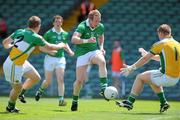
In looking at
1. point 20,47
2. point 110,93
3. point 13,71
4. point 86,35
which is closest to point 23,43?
point 20,47

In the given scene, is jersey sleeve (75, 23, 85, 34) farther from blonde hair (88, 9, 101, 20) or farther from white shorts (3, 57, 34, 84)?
white shorts (3, 57, 34, 84)

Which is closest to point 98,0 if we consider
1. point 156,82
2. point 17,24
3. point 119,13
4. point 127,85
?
point 119,13

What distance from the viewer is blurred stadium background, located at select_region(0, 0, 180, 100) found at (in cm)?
2741

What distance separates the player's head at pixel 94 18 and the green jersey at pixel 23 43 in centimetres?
175

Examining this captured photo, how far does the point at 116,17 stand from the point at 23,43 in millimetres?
15143

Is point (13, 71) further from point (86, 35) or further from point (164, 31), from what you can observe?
point (164, 31)

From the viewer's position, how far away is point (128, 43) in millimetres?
27750

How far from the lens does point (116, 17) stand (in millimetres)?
28906

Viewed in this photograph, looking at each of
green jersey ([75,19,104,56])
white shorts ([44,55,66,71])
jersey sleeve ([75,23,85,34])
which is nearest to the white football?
green jersey ([75,19,104,56])

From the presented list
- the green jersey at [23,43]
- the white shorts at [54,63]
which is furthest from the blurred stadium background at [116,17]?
the green jersey at [23,43]

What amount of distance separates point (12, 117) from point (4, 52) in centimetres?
1401

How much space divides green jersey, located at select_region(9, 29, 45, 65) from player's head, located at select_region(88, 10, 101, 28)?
1.75m

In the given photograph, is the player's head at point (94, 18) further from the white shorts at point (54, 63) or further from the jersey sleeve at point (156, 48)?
the white shorts at point (54, 63)

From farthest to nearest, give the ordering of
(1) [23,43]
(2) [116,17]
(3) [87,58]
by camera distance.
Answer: (2) [116,17] → (3) [87,58] → (1) [23,43]
